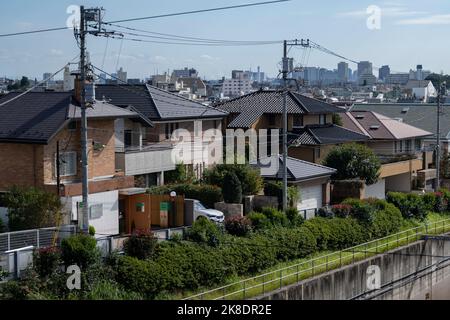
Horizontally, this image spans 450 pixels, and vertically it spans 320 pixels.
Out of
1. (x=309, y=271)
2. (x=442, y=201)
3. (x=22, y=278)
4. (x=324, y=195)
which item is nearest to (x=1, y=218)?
(x=22, y=278)

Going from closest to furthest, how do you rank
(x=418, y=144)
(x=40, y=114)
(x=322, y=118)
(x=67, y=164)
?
(x=67, y=164)
(x=40, y=114)
(x=322, y=118)
(x=418, y=144)

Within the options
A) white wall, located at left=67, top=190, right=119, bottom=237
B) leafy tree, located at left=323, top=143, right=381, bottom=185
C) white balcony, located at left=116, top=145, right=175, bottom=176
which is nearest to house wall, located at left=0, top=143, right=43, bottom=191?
white wall, located at left=67, top=190, right=119, bottom=237

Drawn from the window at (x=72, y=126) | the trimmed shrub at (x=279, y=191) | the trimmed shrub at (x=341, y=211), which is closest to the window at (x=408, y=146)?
the trimmed shrub at (x=341, y=211)

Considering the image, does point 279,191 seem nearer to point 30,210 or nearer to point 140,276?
point 30,210

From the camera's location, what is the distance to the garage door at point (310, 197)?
34.1m

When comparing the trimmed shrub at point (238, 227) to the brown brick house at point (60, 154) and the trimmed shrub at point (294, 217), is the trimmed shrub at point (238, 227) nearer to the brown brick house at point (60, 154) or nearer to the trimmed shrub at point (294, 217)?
the trimmed shrub at point (294, 217)

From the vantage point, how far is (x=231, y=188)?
2975 cm

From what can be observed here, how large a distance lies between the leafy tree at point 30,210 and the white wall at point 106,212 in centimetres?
192

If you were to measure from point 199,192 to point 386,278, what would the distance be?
8.09 meters

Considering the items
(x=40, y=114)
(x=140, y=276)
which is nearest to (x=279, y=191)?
(x=40, y=114)

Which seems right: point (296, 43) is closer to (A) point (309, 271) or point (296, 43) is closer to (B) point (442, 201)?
(A) point (309, 271)

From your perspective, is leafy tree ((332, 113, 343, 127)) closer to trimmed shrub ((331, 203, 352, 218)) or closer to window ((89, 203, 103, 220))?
trimmed shrub ((331, 203, 352, 218))

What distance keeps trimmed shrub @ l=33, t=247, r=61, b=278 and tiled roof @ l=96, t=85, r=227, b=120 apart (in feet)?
54.3

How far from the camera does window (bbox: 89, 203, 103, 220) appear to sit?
25641 mm
